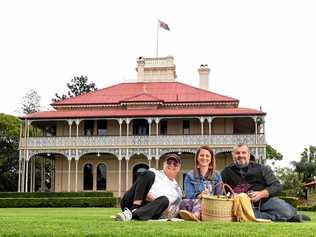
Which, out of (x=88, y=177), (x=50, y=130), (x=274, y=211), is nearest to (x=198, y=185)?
(x=274, y=211)

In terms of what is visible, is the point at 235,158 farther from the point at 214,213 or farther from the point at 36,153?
the point at 36,153

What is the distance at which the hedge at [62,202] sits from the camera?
29.8 meters

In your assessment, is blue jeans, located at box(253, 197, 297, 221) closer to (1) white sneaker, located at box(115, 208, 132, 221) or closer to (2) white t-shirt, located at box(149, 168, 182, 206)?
(2) white t-shirt, located at box(149, 168, 182, 206)

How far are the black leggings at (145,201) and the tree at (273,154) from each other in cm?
5572

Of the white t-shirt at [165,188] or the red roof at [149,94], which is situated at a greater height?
the red roof at [149,94]

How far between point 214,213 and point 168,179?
1.02 m

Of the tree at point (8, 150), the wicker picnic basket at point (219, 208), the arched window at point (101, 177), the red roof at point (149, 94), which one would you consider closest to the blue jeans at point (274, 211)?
the wicker picnic basket at point (219, 208)

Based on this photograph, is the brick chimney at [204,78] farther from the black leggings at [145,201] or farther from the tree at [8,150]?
the black leggings at [145,201]

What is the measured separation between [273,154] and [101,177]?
29.3 metres

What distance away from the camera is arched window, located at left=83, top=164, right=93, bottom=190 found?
3941 cm

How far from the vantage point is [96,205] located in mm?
29672

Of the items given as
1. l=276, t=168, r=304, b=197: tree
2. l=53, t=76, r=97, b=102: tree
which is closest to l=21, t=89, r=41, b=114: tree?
l=53, t=76, r=97, b=102: tree

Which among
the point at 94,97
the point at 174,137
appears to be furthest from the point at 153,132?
the point at 94,97

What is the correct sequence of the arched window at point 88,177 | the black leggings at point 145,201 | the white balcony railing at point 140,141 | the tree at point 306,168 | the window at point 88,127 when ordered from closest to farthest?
the black leggings at point 145,201 → the white balcony railing at point 140,141 → the arched window at point 88,177 → the window at point 88,127 → the tree at point 306,168
